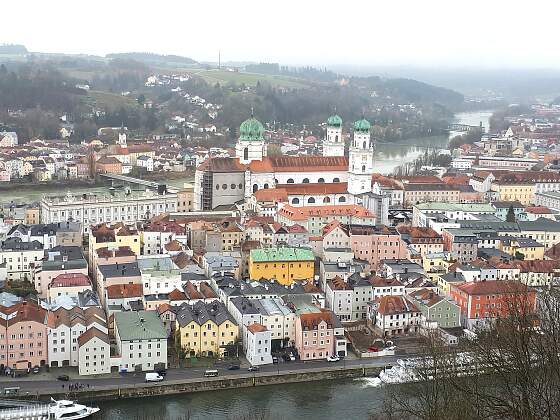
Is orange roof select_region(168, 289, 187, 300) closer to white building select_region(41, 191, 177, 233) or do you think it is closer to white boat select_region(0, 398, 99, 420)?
white boat select_region(0, 398, 99, 420)

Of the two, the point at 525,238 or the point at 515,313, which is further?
the point at 525,238

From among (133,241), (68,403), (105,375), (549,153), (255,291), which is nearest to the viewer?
(68,403)

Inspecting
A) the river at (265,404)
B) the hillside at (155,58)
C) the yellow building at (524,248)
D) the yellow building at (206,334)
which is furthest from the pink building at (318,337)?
the hillside at (155,58)

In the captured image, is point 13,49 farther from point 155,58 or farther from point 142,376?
point 142,376

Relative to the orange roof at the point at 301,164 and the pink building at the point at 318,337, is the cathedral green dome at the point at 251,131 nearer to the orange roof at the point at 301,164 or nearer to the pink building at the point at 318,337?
the orange roof at the point at 301,164

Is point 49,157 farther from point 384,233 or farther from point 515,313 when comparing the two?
point 515,313

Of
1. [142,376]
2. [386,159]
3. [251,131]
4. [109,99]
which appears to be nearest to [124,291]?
[142,376]

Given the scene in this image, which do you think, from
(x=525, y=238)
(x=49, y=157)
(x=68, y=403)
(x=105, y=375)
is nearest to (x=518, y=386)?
(x=68, y=403)
